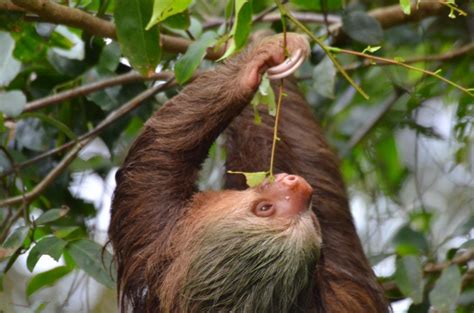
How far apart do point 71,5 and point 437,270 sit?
111 inches

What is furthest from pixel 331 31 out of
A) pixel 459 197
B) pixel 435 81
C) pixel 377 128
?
pixel 459 197

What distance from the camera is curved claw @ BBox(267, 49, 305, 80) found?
5.32m

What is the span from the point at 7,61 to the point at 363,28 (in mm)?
2297

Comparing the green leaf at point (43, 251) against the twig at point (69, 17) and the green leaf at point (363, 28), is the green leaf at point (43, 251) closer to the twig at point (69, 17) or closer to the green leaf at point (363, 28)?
the twig at point (69, 17)

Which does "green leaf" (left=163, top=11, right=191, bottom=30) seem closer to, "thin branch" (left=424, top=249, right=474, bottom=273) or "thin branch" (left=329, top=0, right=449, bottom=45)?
"thin branch" (left=329, top=0, right=449, bottom=45)

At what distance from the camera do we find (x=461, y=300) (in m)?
6.19

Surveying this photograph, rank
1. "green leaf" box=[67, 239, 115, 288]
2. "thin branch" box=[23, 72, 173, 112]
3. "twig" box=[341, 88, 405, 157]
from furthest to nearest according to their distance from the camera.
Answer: "twig" box=[341, 88, 405, 157], "thin branch" box=[23, 72, 173, 112], "green leaf" box=[67, 239, 115, 288]

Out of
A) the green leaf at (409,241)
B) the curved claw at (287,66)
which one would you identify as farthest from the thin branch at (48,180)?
the green leaf at (409,241)

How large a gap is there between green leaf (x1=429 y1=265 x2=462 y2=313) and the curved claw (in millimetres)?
1608

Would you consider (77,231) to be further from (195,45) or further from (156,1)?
(156,1)

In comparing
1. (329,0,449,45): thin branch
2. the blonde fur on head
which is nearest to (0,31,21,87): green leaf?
the blonde fur on head

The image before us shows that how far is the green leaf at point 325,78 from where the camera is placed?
6.30m

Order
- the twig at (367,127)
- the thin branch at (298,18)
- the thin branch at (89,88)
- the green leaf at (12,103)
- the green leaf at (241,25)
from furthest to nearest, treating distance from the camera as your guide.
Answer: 1. the twig at (367,127)
2. the thin branch at (298,18)
3. the thin branch at (89,88)
4. the green leaf at (12,103)
5. the green leaf at (241,25)

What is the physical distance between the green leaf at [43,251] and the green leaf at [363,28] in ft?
7.97
